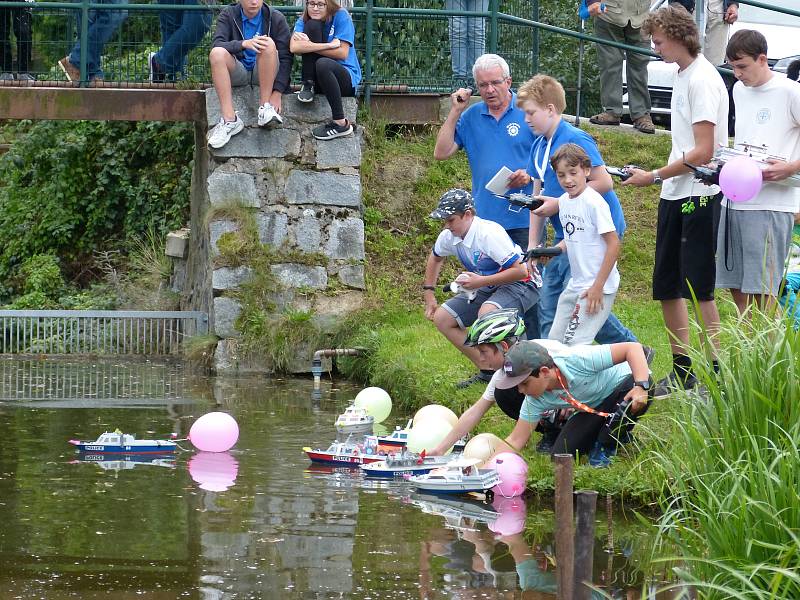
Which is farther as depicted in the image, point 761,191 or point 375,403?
point 375,403

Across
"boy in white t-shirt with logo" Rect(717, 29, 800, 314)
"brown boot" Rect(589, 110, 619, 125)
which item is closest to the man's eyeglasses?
"boy in white t-shirt with logo" Rect(717, 29, 800, 314)

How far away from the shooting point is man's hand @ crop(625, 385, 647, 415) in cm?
680

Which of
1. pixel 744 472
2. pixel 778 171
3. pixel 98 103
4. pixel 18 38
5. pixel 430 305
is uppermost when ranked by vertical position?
pixel 18 38

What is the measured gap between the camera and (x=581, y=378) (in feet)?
22.8

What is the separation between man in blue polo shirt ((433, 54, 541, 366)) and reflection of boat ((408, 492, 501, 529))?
87.4 inches

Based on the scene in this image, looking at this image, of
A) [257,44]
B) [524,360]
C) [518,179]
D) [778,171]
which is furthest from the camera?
[257,44]

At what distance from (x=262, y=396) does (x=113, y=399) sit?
45.3 inches

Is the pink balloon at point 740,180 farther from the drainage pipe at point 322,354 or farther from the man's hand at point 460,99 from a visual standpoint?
the drainage pipe at point 322,354

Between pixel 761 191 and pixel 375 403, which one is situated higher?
pixel 761 191

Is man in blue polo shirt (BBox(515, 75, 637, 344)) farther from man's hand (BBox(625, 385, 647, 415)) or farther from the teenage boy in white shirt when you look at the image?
man's hand (BBox(625, 385, 647, 415))

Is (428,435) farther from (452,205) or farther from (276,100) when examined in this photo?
(276,100)

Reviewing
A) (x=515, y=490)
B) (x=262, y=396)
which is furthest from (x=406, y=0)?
(x=515, y=490)

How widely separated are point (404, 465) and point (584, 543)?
2920 millimetres

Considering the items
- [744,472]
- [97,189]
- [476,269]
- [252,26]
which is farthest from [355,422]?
[97,189]
